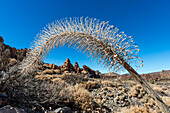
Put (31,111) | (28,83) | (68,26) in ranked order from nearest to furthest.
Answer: (68,26), (31,111), (28,83)

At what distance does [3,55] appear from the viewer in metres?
4.22

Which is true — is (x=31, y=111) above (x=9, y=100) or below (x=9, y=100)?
below

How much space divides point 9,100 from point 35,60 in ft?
8.01

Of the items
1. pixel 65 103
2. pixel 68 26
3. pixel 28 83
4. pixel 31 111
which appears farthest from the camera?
pixel 65 103

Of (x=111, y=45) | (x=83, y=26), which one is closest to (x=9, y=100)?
(x=83, y=26)

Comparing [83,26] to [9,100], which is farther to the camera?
[9,100]

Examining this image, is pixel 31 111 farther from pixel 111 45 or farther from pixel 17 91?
pixel 111 45

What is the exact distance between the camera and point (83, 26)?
6.39 ft

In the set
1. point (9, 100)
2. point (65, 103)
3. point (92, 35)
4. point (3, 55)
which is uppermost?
point (3, 55)

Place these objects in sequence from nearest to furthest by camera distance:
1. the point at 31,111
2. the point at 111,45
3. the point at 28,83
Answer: the point at 111,45
the point at 31,111
the point at 28,83

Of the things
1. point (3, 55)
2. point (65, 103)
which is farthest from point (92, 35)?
point (3, 55)

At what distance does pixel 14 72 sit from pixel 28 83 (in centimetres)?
72

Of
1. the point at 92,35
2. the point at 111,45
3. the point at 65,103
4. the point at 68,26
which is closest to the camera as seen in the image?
the point at 111,45

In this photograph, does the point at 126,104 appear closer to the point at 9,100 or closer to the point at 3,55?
the point at 9,100
